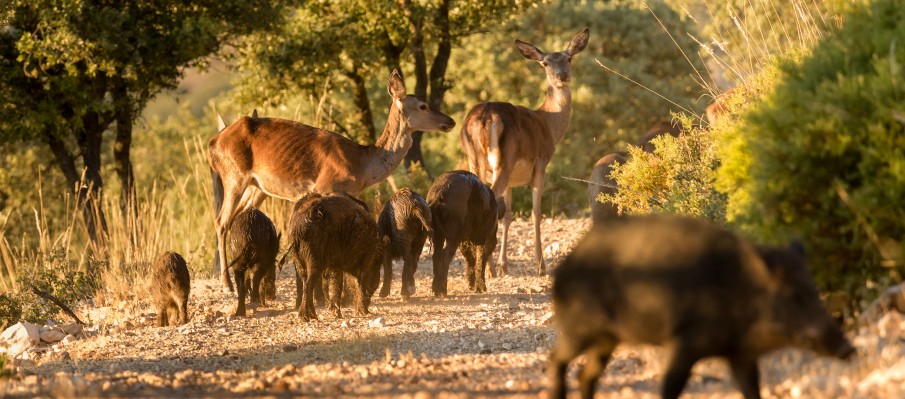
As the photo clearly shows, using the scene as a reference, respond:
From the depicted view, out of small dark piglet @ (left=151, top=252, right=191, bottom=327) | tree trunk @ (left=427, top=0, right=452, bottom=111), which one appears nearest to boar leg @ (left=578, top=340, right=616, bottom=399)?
small dark piglet @ (left=151, top=252, right=191, bottom=327)

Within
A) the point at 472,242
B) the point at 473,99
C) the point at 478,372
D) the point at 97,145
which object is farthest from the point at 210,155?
the point at 473,99

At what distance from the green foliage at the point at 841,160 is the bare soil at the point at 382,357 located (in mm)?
451

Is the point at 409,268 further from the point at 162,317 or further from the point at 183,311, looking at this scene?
the point at 162,317

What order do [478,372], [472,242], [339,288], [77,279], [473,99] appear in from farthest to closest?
1. [473,99]
2. [77,279]
3. [472,242]
4. [339,288]
5. [478,372]

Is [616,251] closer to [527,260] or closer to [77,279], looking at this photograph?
[77,279]

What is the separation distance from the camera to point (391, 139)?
569 inches

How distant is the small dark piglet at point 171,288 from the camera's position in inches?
426

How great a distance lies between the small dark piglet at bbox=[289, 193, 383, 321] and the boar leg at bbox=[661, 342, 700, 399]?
19.2ft

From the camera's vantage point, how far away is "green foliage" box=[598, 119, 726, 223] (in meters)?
9.92

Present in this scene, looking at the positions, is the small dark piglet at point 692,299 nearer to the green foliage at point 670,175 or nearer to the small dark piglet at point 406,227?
the green foliage at point 670,175

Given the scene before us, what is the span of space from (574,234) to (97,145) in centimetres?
752

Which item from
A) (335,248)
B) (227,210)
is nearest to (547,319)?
(335,248)

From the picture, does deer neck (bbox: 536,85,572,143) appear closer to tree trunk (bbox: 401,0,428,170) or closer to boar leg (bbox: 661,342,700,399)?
tree trunk (bbox: 401,0,428,170)

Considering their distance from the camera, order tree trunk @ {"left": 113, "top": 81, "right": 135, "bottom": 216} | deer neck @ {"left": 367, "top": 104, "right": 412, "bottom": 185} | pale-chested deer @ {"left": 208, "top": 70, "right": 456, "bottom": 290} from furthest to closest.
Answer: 1. tree trunk @ {"left": 113, "top": 81, "right": 135, "bottom": 216}
2. deer neck @ {"left": 367, "top": 104, "right": 412, "bottom": 185}
3. pale-chested deer @ {"left": 208, "top": 70, "right": 456, "bottom": 290}
